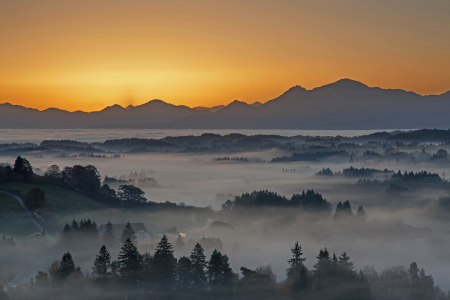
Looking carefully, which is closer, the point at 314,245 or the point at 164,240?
the point at 164,240

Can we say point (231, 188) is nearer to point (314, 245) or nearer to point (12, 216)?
point (314, 245)

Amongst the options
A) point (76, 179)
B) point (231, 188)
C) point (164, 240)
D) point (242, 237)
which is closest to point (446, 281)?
point (242, 237)

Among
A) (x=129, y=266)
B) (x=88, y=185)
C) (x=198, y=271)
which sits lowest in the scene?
(x=198, y=271)

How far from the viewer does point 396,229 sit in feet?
298

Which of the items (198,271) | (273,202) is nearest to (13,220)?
(198,271)

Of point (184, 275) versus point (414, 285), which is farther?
point (414, 285)

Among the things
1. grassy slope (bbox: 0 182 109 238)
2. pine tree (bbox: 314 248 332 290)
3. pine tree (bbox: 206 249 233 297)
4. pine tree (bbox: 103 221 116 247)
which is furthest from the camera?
grassy slope (bbox: 0 182 109 238)

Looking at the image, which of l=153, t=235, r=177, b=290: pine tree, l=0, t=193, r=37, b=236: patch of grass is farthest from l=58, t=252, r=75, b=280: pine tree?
l=0, t=193, r=37, b=236: patch of grass

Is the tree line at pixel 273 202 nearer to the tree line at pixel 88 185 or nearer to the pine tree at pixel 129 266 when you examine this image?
the tree line at pixel 88 185

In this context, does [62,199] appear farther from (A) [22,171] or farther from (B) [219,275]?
(B) [219,275]

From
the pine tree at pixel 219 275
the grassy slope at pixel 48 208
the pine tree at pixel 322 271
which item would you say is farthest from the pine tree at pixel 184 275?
the grassy slope at pixel 48 208

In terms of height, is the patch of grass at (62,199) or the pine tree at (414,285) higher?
the patch of grass at (62,199)

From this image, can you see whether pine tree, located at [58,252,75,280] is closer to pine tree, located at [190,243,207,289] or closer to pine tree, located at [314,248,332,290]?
pine tree, located at [190,243,207,289]

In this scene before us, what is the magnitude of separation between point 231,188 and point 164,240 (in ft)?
501
